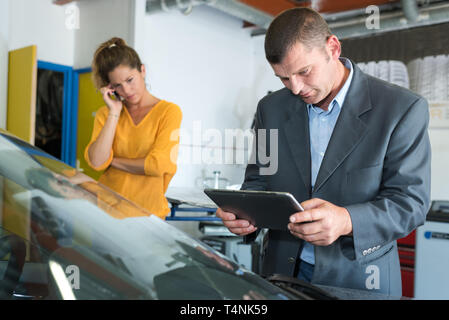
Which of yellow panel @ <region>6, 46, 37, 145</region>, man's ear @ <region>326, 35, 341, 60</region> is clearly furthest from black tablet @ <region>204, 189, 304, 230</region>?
yellow panel @ <region>6, 46, 37, 145</region>

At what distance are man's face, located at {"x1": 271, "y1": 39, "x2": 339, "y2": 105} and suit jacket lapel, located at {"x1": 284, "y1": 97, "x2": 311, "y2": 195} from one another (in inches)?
4.4

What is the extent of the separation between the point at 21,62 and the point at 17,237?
3.96 metres

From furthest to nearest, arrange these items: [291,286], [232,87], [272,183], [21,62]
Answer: [232,87], [21,62], [272,183], [291,286]

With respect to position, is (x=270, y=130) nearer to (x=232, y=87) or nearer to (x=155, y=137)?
(x=155, y=137)

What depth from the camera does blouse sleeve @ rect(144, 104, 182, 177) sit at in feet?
5.68

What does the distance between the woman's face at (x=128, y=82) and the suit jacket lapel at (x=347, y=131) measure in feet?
3.12

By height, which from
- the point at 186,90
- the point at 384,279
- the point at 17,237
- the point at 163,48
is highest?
the point at 163,48

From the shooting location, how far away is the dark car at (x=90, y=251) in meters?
0.69

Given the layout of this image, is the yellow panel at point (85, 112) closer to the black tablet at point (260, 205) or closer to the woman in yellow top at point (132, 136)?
the woman in yellow top at point (132, 136)

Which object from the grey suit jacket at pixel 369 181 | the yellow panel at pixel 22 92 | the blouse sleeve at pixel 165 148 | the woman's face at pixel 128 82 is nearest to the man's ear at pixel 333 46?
the grey suit jacket at pixel 369 181

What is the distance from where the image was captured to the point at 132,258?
74cm

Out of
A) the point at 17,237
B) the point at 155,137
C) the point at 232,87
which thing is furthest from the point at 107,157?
the point at 232,87

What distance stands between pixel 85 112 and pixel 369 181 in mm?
4599

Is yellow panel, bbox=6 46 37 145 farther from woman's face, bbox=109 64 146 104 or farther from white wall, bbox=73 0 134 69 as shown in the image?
woman's face, bbox=109 64 146 104
